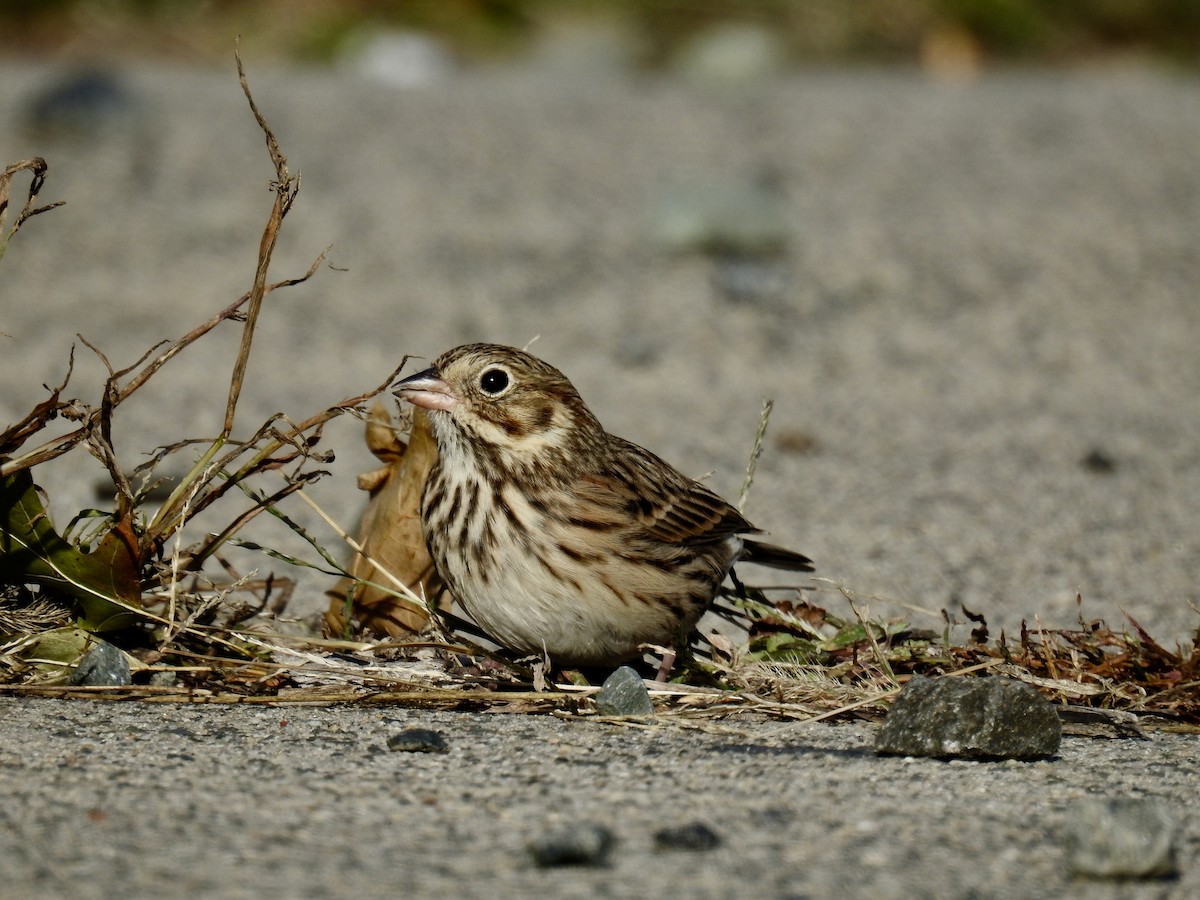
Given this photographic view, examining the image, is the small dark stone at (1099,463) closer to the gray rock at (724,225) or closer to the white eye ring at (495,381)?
the gray rock at (724,225)

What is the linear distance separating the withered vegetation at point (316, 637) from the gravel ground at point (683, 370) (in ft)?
0.66

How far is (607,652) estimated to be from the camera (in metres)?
4.09

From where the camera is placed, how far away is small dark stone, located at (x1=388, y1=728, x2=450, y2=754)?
3455 mm

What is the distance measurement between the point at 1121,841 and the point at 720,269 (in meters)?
7.18

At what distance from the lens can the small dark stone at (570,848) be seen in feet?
8.99

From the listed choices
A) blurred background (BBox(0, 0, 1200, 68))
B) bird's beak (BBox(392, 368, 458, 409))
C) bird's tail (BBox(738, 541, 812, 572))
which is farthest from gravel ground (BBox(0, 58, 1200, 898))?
blurred background (BBox(0, 0, 1200, 68))

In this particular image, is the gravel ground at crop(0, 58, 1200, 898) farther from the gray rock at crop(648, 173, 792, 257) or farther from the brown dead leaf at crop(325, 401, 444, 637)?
the brown dead leaf at crop(325, 401, 444, 637)

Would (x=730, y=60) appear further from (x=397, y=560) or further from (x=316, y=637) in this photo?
(x=316, y=637)


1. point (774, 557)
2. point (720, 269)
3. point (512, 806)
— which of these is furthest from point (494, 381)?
point (720, 269)

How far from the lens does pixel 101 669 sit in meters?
3.88

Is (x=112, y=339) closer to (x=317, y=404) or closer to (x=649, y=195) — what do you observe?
(x=317, y=404)

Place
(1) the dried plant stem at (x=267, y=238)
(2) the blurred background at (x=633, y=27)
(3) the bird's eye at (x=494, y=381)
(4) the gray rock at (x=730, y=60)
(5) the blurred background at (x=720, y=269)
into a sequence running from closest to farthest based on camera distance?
(1) the dried plant stem at (x=267, y=238) < (3) the bird's eye at (x=494, y=381) < (5) the blurred background at (x=720, y=269) < (4) the gray rock at (x=730, y=60) < (2) the blurred background at (x=633, y=27)

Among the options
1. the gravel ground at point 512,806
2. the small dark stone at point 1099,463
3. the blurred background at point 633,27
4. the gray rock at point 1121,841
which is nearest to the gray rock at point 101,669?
the gravel ground at point 512,806

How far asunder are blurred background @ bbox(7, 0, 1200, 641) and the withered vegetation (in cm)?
75
